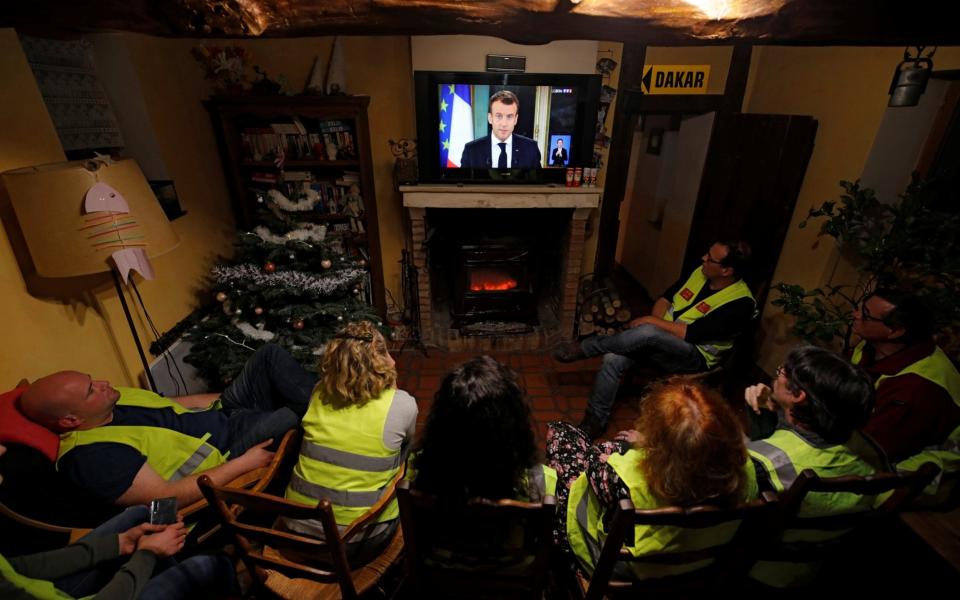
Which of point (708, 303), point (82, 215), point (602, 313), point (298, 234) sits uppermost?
point (82, 215)

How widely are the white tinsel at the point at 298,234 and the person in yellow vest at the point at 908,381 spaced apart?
2.55 meters

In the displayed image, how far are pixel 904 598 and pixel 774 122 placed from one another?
2.35m

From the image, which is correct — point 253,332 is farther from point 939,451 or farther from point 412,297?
point 939,451

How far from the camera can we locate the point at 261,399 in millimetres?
1928

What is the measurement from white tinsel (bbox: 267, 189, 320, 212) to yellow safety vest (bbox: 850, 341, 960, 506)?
294 centimetres

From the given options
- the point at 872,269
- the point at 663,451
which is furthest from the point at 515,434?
the point at 872,269

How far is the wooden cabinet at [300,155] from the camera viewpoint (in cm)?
267

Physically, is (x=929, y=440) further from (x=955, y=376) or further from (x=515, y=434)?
(x=515, y=434)

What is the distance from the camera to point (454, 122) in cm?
277

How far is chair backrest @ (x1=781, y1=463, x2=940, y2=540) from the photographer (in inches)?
40.9

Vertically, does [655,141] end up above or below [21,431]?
above

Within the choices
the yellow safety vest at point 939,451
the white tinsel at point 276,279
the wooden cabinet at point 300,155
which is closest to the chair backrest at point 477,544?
the yellow safety vest at point 939,451

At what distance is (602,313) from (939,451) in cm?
204

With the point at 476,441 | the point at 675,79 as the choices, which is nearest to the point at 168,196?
the point at 476,441
